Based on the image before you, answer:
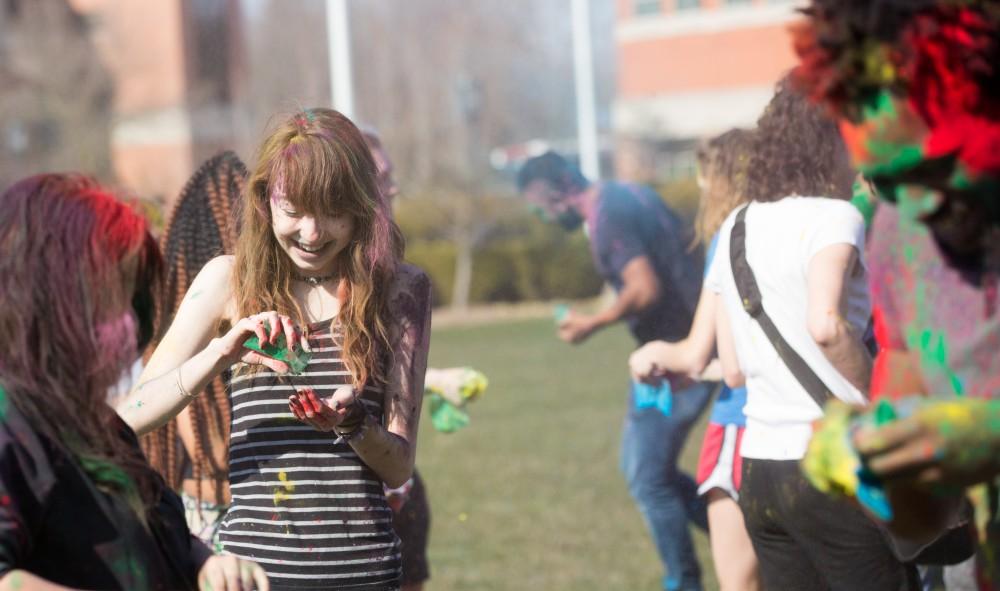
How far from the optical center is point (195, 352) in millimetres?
3176

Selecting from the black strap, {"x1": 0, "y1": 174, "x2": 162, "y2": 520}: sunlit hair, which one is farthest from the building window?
{"x1": 0, "y1": 174, "x2": 162, "y2": 520}: sunlit hair

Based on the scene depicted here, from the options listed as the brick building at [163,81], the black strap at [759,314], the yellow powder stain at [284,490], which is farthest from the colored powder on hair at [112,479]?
the brick building at [163,81]

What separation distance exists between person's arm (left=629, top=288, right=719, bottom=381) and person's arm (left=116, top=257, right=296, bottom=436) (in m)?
1.77

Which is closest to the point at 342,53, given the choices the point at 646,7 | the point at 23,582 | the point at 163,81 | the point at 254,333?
the point at 254,333

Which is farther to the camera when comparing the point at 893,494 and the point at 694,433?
the point at 694,433

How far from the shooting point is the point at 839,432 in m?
1.91

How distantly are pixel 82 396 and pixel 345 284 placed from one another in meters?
1.13

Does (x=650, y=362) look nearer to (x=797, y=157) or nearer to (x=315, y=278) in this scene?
(x=797, y=157)

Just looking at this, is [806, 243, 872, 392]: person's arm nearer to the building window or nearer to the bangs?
the bangs

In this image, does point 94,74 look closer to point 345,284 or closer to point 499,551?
point 499,551

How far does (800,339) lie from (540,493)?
5386 millimetres

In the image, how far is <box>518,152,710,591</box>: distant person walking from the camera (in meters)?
5.61

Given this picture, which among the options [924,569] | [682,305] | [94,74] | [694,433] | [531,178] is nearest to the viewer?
[924,569]

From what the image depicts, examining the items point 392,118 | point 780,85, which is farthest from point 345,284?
point 392,118
